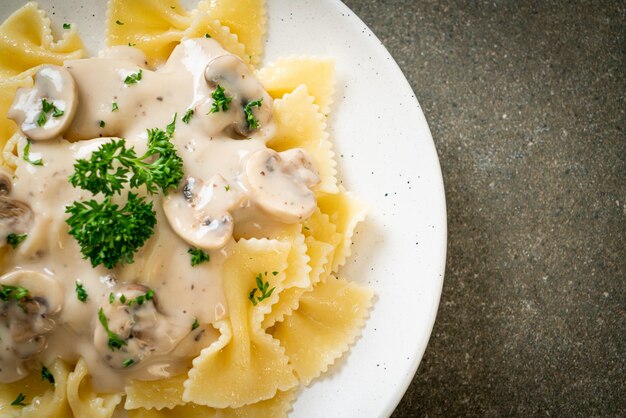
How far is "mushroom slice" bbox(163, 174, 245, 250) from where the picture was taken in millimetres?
2918

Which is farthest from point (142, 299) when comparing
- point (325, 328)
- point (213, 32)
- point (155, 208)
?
point (213, 32)

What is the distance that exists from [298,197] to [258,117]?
438mm

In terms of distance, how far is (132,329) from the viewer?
286 cm

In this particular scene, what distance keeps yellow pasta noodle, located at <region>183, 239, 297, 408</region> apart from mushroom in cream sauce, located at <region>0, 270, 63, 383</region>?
68cm

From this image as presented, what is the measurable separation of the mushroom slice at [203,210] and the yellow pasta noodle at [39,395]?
0.86 m

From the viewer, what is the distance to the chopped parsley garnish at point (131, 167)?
109 inches

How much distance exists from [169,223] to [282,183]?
0.54 meters

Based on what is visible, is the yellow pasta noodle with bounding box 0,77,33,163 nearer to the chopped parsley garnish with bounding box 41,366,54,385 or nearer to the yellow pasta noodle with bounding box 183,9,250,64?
the yellow pasta noodle with bounding box 183,9,250,64

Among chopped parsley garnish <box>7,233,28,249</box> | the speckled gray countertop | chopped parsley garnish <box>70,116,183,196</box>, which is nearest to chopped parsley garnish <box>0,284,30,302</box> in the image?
chopped parsley garnish <box>7,233,28,249</box>

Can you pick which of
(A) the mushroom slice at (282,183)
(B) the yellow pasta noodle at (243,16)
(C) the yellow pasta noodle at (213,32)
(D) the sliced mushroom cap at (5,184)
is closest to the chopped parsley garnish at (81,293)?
(D) the sliced mushroom cap at (5,184)

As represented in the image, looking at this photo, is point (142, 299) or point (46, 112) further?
point (46, 112)

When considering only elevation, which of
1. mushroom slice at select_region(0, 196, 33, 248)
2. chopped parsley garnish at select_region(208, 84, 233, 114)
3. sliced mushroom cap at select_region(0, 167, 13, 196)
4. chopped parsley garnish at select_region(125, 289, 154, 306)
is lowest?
chopped parsley garnish at select_region(125, 289, 154, 306)

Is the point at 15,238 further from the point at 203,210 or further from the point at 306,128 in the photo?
the point at 306,128

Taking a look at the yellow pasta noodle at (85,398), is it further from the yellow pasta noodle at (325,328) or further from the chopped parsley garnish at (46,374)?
the yellow pasta noodle at (325,328)
